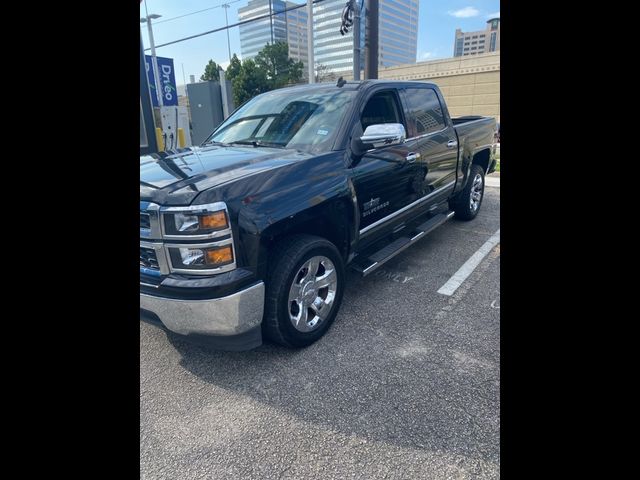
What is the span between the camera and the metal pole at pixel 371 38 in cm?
1020

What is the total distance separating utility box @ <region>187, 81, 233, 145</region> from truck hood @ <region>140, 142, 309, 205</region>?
26.2 feet

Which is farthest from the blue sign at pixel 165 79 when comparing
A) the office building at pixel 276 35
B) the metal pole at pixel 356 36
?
the office building at pixel 276 35

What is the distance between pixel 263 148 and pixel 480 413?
2.47 m

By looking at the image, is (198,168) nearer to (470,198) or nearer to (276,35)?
(470,198)

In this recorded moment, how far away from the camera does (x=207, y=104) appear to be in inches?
422

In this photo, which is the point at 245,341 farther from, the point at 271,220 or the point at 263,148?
the point at 263,148

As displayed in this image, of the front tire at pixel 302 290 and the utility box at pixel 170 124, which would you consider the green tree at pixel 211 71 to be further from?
the front tire at pixel 302 290

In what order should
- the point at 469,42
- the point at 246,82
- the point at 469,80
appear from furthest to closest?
the point at 246,82
the point at 469,42
the point at 469,80

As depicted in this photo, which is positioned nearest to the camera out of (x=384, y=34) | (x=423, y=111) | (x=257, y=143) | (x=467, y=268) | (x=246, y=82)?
(x=257, y=143)

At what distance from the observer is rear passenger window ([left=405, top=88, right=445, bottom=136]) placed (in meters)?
4.09

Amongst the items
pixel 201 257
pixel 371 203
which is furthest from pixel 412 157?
pixel 201 257

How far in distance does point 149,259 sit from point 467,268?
327 cm

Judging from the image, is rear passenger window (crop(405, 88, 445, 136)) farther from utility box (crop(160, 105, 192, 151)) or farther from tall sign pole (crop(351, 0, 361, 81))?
tall sign pole (crop(351, 0, 361, 81))
